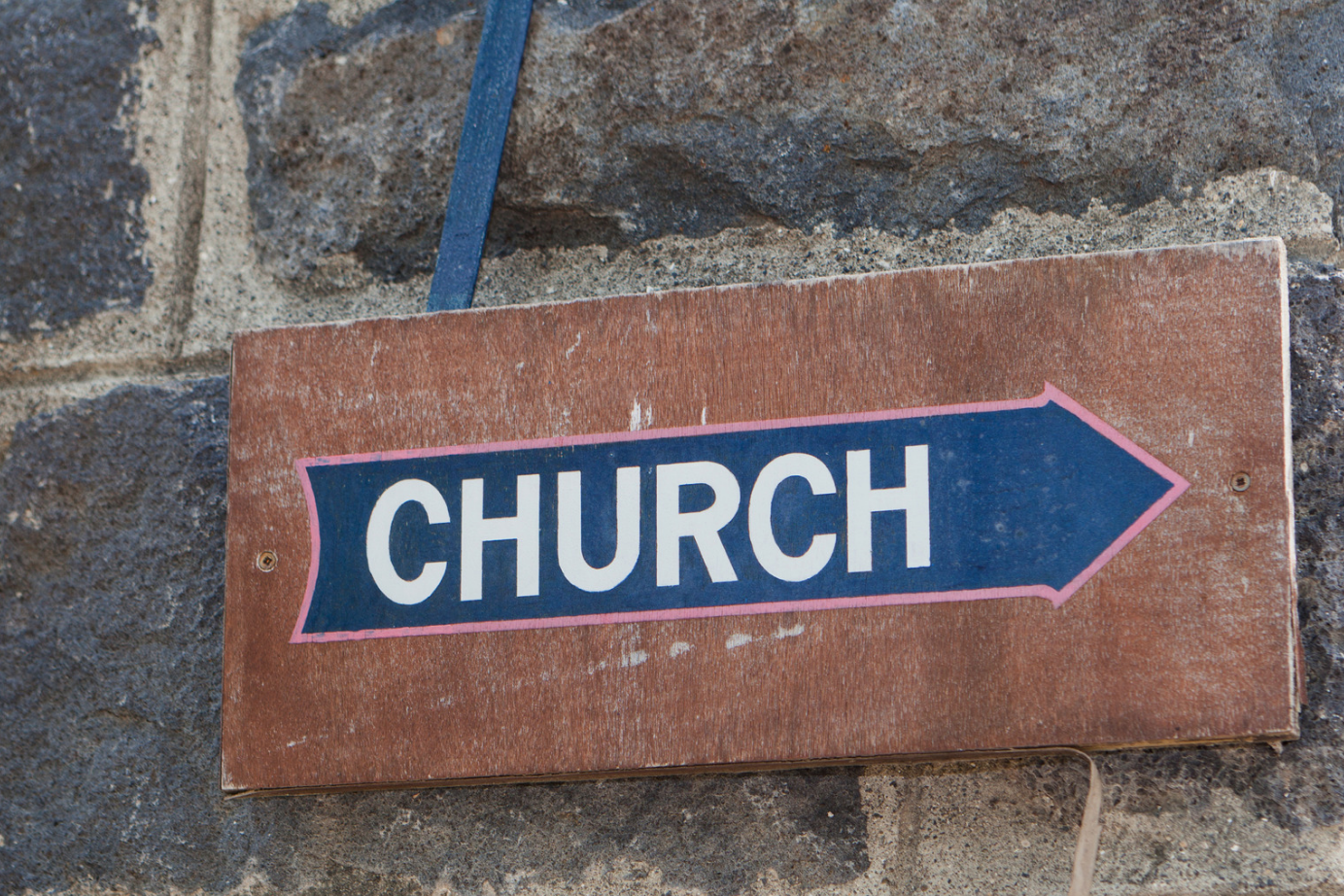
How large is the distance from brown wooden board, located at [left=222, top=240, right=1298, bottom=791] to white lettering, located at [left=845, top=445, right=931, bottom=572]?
0.02 meters

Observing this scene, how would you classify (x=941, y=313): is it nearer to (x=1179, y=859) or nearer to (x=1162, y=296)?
(x=1162, y=296)

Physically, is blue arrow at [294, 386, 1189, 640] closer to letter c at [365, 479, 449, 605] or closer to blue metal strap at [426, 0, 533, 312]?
letter c at [365, 479, 449, 605]

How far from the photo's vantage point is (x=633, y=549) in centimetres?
60

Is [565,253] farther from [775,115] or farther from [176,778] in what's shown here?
[176,778]

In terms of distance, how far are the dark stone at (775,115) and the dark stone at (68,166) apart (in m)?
0.08

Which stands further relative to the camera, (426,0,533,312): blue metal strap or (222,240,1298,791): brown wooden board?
(426,0,533,312): blue metal strap

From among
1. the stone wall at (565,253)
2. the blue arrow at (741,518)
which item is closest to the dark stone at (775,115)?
the stone wall at (565,253)

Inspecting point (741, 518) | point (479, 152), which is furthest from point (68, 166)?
point (741, 518)

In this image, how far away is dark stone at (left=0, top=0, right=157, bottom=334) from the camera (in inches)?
29.6

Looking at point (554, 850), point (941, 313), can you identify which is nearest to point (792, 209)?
point (941, 313)

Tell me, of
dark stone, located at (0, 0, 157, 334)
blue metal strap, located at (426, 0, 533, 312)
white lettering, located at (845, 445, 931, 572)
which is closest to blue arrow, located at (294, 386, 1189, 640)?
white lettering, located at (845, 445, 931, 572)

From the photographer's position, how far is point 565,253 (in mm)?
704

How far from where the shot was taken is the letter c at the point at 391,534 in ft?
2.04

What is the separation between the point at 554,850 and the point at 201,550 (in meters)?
0.26
